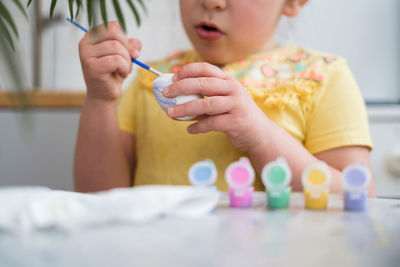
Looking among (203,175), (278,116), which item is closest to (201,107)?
(203,175)

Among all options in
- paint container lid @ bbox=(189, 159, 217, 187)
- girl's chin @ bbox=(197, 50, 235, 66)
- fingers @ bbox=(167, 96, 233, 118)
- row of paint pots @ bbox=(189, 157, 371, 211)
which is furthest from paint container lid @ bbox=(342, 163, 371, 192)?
girl's chin @ bbox=(197, 50, 235, 66)

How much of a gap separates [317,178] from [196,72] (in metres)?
0.27

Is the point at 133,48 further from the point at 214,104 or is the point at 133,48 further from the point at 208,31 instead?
the point at 214,104

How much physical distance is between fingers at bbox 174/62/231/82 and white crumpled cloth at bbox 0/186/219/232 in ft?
0.93

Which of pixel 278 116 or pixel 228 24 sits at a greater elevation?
pixel 228 24

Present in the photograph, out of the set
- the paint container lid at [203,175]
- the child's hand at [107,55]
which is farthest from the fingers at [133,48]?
the paint container lid at [203,175]

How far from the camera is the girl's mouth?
87 cm

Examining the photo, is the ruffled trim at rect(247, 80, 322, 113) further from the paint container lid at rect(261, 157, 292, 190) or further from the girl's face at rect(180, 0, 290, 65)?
the paint container lid at rect(261, 157, 292, 190)

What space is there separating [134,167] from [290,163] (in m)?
0.42

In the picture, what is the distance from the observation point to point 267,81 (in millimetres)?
931

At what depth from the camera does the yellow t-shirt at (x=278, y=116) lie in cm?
87


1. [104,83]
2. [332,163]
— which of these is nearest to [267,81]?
[332,163]

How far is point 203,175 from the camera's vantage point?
1.56 feet

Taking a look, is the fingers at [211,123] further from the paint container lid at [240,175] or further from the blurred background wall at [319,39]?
the blurred background wall at [319,39]
